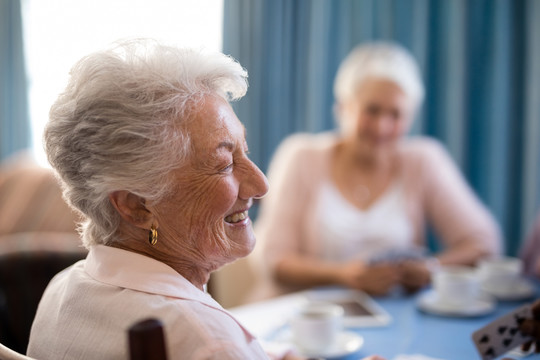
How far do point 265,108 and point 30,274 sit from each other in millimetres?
2092

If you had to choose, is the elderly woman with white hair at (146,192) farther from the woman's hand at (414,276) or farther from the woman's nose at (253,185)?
the woman's hand at (414,276)

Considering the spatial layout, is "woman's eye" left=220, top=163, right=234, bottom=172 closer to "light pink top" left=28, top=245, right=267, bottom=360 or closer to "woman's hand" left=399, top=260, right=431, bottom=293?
"light pink top" left=28, top=245, right=267, bottom=360

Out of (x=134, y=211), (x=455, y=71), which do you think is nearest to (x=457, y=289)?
(x=134, y=211)

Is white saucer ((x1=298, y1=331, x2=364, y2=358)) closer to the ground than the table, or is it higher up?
higher up

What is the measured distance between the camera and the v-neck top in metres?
2.38

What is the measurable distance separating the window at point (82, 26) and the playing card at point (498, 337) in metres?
2.85

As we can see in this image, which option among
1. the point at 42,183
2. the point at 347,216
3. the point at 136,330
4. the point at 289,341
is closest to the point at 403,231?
the point at 347,216

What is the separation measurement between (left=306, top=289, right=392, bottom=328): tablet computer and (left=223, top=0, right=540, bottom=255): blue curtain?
137 centimetres

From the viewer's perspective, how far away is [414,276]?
1.86 m

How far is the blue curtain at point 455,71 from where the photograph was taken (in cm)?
273

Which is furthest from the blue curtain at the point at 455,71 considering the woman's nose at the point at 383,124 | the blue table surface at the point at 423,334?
the blue table surface at the point at 423,334

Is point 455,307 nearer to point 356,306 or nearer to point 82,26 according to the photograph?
point 356,306

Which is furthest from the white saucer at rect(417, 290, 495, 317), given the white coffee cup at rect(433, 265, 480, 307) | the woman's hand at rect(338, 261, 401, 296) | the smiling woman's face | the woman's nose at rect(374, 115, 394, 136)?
the woman's nose at rect(374, 115, 394, 136)

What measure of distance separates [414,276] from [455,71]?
139 cm
